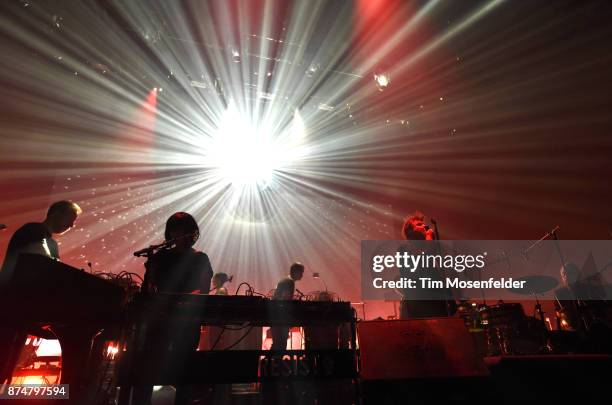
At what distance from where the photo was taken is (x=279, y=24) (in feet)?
15.7

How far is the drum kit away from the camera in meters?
3.57

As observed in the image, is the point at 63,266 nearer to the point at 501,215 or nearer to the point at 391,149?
the point at 391,149

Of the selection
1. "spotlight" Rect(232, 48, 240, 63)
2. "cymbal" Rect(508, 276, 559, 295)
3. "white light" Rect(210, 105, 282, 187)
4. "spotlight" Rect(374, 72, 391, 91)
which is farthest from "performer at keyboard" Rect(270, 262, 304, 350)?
"spotlight" Rect(232, 48, 240, 63)

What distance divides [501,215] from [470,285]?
1847 millimetres

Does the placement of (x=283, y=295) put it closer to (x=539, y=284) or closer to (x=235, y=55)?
(x=539, y=284)

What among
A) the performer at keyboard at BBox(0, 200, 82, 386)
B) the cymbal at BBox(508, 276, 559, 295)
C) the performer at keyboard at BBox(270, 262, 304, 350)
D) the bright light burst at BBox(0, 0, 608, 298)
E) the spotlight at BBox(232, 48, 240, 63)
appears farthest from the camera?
the spotlight at BBox(232, 48, 240, 63)

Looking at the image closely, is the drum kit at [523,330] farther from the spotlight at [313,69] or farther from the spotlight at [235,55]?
the spotlight at [235,55]

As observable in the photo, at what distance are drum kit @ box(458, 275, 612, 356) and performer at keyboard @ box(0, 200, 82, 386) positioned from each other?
3.83 m

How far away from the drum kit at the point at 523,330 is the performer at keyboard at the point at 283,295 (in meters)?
2.12

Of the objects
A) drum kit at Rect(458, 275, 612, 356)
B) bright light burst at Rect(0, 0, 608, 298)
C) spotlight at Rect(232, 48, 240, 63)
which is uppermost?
spotlight at Rect(232, 48, 240, 63)

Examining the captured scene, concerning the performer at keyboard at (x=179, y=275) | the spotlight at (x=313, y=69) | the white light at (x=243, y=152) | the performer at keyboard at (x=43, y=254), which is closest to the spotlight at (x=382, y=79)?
the spotlight at (x=313, y=69)

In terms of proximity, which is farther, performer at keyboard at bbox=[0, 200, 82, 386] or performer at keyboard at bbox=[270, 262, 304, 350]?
performer at keyboard at bbox=[270, 262, 304, 350]

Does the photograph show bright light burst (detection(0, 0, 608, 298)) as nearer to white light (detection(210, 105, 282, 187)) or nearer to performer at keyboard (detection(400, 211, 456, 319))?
white light (detection(210, 105, 282, 187))

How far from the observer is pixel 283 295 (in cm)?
385
